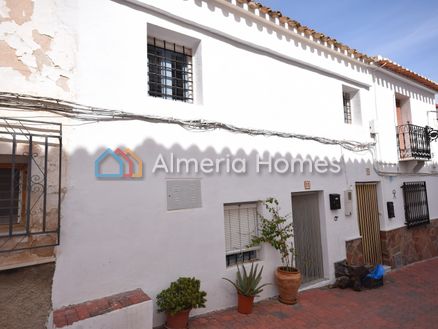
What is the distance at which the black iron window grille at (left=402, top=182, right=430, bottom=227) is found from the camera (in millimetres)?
8930

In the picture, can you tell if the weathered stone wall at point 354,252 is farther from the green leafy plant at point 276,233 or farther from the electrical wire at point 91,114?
the electrical wire at point 91,114

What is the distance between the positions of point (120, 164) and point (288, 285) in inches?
149

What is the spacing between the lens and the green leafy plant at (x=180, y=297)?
405 cm

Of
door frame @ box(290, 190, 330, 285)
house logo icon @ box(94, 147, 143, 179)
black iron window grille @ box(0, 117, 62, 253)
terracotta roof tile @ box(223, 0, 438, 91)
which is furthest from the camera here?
door frame @ box(290, 190, 330, 285)

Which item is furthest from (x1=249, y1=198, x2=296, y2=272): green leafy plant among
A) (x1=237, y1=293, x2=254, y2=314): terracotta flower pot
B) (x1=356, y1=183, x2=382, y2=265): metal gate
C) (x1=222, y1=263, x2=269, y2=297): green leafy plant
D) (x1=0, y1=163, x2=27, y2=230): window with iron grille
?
(x1=0, y1=163, x2=27, y2=230): window with iron grille

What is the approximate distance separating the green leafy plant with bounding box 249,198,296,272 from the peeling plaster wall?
4030mm

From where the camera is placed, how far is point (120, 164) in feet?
13.8

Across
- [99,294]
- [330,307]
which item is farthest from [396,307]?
[99,294]

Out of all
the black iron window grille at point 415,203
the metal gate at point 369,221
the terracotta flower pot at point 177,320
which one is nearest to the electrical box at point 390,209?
the metal gate at point 369,221

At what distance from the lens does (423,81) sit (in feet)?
33.2

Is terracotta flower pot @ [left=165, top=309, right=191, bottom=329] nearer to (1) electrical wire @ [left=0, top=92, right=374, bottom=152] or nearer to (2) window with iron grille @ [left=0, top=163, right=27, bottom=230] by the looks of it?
(2) window with iron grille @ [left=0, top=163, right=27, bottom=230]

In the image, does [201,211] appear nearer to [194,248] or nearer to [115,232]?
[194,248]

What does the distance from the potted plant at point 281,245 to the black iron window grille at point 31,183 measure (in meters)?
3.54

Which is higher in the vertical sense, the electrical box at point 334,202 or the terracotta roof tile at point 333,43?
the terracotta roof tile at point 333,43
